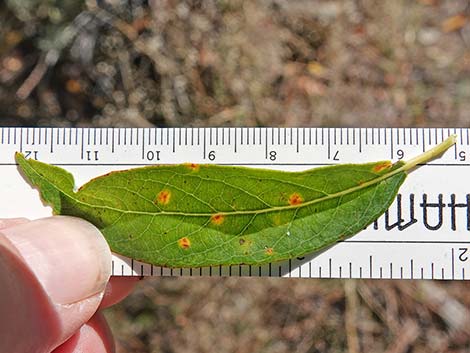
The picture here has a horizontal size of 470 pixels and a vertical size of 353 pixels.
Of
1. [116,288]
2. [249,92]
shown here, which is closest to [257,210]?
[116,288]

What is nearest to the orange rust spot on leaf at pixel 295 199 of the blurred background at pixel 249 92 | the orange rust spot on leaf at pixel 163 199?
the orange rust spot on leaf at pixel 163 199

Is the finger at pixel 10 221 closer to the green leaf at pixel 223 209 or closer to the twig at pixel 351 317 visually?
the green leaf at pixel 223 209

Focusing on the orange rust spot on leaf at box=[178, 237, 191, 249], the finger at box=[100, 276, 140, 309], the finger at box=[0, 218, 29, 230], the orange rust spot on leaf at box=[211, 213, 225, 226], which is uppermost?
the orange rust spot on leaf at box=[211, 213, 225, 226]

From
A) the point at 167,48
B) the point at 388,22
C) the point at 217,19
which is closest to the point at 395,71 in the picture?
the point at 388,22

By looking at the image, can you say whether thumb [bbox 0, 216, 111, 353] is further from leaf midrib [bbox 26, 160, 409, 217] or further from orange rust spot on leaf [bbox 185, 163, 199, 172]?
orange rust spot on leaf [bbox 185, 163, 199, 172]

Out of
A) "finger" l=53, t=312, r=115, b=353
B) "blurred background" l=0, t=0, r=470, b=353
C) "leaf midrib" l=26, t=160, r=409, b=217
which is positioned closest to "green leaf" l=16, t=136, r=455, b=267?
"leaf midrib" l=26, t=160, r=409, b=217

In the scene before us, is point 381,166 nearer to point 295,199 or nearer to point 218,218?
point 295,199

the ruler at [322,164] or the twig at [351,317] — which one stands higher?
the ruler at [322,164]
